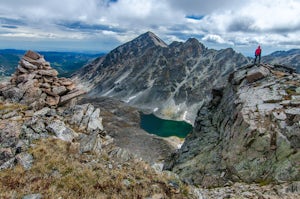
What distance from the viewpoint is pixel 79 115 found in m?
37.9

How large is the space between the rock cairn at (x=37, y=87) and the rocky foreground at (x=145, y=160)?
0.19 m

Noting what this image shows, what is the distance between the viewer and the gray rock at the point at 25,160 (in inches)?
656

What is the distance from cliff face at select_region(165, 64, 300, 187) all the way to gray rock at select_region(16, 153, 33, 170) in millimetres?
14174

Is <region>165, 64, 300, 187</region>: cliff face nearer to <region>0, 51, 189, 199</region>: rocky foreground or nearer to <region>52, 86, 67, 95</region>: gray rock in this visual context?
<region>0, 51, 189, 199</region>: rocky foreground

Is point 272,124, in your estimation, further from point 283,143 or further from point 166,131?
point 166,131

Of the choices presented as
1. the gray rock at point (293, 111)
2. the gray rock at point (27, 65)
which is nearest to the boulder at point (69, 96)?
the gray rock at point (27, 65)

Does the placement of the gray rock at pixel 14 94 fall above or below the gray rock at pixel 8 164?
above

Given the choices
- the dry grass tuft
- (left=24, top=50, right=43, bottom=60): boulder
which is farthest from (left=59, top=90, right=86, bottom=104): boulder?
the dry grass tuft

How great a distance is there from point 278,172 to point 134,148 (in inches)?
3743

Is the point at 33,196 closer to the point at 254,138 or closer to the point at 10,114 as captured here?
the point at 10,114

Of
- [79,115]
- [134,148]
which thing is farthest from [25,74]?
[134,148]

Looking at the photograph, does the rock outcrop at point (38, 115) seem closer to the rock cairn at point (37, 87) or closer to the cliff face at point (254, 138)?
the rock cairn at point (37, 87)

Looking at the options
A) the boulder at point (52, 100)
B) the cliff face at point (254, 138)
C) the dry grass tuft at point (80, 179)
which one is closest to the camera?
the dry grass tuft at point (80, 179)

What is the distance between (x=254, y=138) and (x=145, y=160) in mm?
14352
